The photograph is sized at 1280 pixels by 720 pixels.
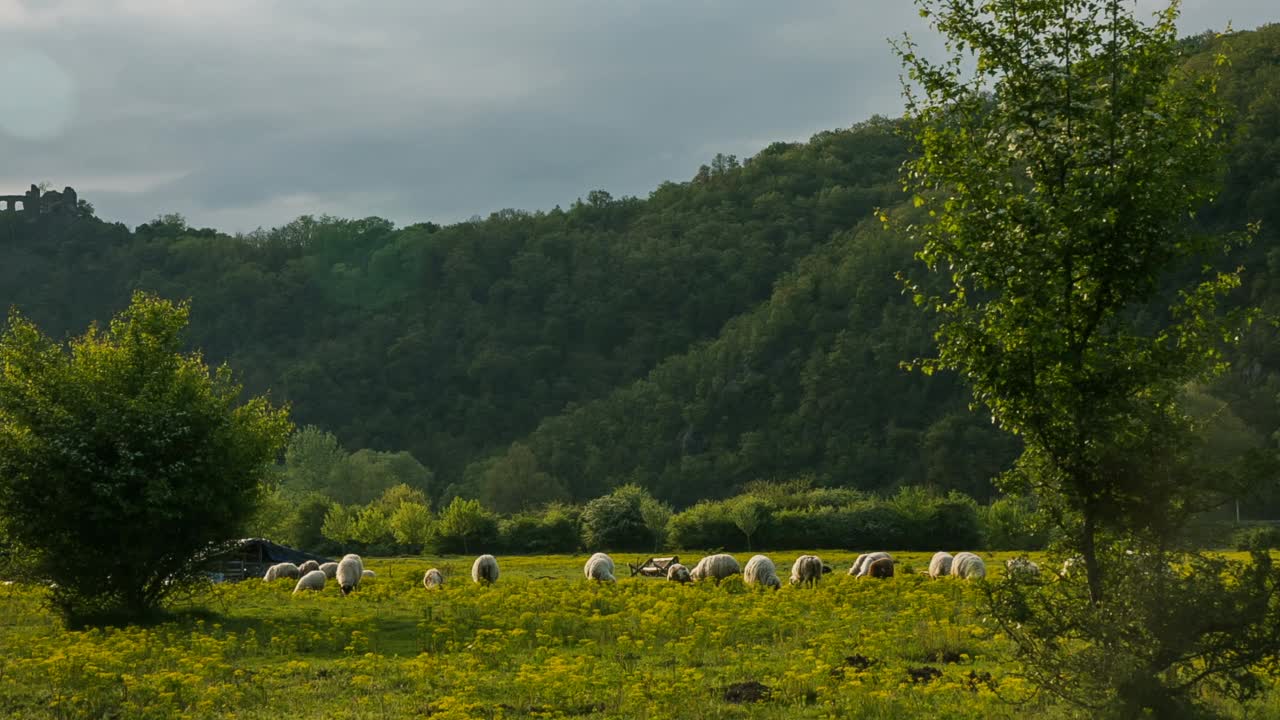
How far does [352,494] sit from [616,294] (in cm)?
6074

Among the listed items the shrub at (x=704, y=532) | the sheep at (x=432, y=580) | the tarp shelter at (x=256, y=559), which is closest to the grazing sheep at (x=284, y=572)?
the tarp shelter at (x=256, y=559)

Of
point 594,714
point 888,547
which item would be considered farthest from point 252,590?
point 888,547

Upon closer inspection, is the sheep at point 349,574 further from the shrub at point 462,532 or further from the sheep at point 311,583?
the shrub at point 462,532

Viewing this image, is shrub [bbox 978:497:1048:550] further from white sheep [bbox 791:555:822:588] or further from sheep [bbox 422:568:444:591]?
sheep [bbox 422:568:444:591]

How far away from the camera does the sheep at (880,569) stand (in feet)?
134

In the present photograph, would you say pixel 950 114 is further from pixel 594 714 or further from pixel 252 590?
pixel 252 590

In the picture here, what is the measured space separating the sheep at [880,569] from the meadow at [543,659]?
30.1 ft

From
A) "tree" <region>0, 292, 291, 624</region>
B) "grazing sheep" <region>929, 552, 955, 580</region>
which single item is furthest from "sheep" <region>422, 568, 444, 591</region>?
"grazing sheep" <region>929, 552, 955, 580</region>

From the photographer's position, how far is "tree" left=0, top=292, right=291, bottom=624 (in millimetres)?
26203

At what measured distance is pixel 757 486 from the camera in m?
104

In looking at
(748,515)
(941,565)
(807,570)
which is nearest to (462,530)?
(748,515)

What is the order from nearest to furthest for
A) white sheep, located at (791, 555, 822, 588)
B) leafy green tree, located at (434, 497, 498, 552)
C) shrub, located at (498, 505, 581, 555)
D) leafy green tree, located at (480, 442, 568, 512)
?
white sheep, located at (791, 555, 822, 588)
leafy green tree, located at (434, 497, 498, 552)
shrub, located at (498, 505, 581, 555)
leafy green tree, located at (480, 442, 568, 512)

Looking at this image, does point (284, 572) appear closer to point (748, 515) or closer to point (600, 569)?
point (600, 569)

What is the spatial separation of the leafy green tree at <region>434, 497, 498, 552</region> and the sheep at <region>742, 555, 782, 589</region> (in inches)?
1576
